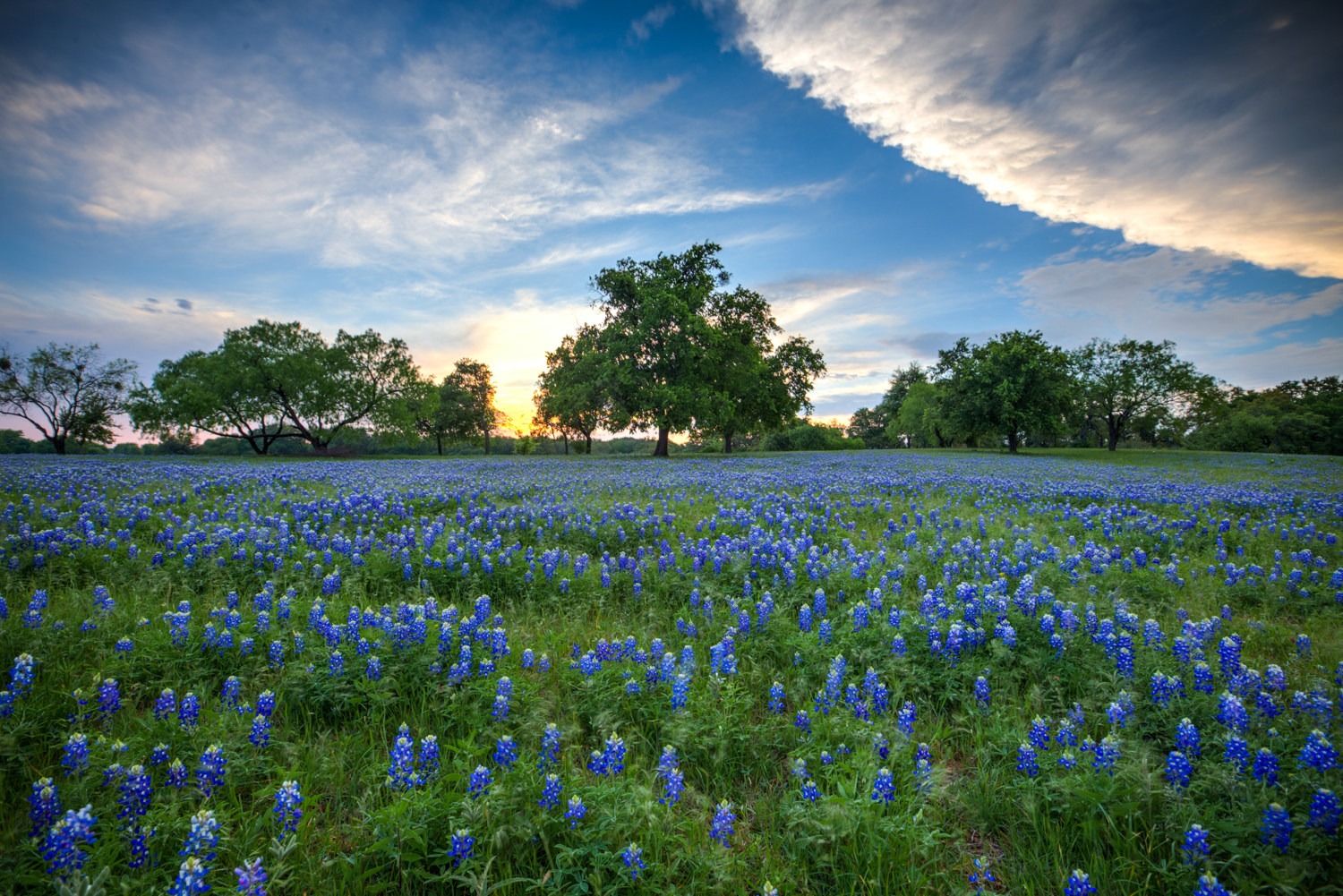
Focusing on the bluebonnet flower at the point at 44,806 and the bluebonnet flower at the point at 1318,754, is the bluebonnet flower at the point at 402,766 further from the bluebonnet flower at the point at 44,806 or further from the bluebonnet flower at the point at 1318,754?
the bluebonnet flower at the point at 1318,754

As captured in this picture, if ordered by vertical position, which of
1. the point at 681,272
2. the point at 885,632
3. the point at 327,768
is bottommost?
the point at 327,768

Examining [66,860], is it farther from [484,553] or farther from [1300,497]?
[1300,497]

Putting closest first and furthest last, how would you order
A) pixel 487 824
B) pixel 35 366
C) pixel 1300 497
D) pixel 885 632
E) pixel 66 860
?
pixel 66 860 → pixel 487 824 → pixel 885 632 → pixel 1300 497 → pixel 35 366

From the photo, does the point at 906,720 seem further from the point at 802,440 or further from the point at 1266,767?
the point at 802,440

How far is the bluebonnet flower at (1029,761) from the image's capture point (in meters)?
2.79

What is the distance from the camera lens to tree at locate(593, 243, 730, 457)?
31.0 metres

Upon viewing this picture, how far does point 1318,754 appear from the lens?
2445mm

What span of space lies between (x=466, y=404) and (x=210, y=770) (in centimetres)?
7223

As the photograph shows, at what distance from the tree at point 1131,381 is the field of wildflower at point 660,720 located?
195 feet

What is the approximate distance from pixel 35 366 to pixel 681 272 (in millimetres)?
62155

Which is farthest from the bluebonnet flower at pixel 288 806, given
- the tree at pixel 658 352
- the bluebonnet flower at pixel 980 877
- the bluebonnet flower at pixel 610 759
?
the tree at pixel 658 352

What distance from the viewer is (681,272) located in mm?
36312

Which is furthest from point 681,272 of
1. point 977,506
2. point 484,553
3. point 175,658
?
point 175,658

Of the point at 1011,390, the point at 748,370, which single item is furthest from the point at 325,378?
the point at 1011,390
